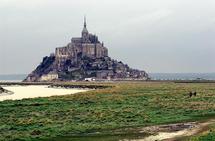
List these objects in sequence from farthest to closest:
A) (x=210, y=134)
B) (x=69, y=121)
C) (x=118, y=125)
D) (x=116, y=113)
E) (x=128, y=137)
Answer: (x=116, y=113), (x=69, y=121), (x=118, y=125), (x=128, y=137), (x=210, y=134)

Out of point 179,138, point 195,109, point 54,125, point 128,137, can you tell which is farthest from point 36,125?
point 195,109

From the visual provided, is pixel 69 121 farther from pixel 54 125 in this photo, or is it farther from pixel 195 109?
pixel 195 109

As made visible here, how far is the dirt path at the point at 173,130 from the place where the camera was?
110 feet

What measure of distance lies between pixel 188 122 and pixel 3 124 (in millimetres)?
16487

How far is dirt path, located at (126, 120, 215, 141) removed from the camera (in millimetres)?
→ 33519

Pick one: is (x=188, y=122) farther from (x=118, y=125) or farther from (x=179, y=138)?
(x=179, y=138)

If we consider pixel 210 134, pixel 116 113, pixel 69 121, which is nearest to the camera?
pixel 210 134

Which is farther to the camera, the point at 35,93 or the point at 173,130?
the point at 35,93

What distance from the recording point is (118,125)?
40938 mm

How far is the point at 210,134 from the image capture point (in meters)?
30.6

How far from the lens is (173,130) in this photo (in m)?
37.2

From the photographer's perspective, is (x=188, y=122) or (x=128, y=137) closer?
(x=128, y=137)

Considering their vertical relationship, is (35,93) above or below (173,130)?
above

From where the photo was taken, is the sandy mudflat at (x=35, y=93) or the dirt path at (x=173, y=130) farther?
the sandy mudflat at (x=35, y=93)
